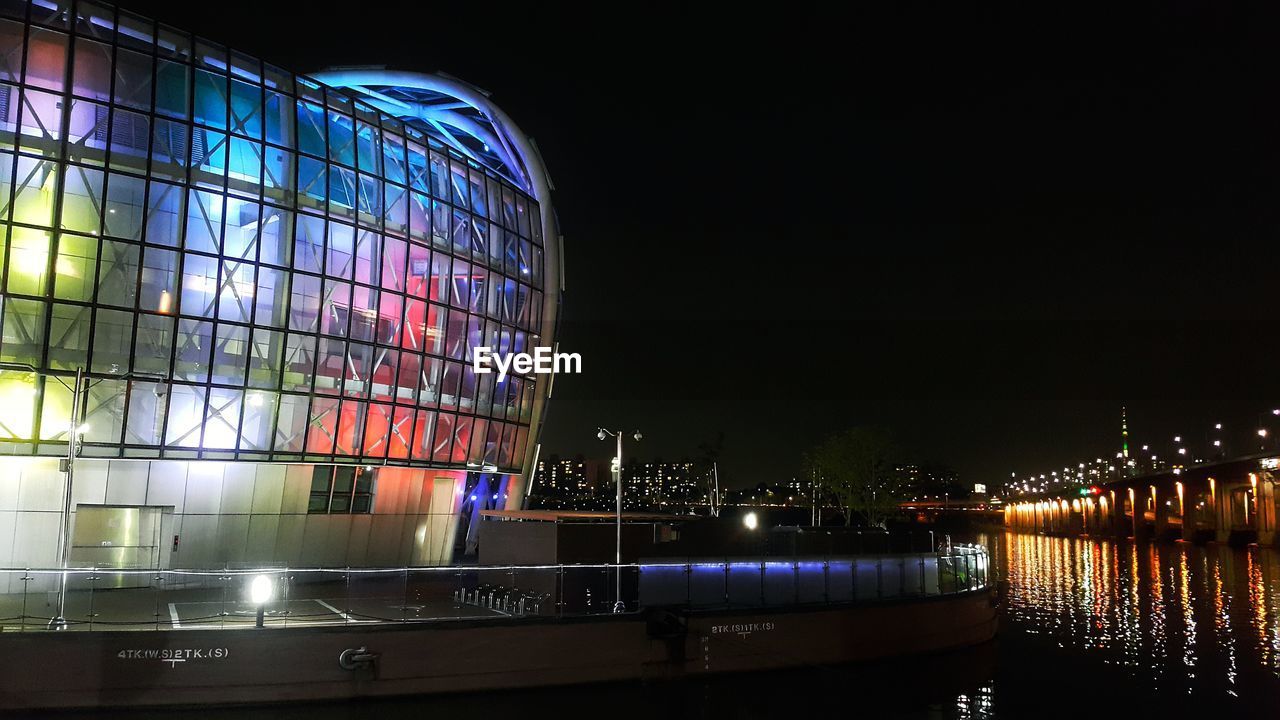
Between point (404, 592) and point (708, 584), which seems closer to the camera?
point (404, 592)

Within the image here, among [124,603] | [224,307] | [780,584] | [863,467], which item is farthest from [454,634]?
[863,467]

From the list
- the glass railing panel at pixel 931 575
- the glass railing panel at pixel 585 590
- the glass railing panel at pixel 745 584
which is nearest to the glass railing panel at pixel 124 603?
the glass railing panel at pixel 585 590

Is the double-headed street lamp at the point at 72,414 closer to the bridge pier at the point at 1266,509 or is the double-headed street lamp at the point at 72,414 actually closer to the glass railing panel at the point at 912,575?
the glass railing panel at the point at 912,575

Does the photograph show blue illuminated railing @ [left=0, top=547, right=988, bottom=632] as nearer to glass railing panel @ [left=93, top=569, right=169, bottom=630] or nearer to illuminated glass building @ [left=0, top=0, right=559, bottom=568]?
glass railing panel @ [left=93, top=569, right=169, bottom=630]

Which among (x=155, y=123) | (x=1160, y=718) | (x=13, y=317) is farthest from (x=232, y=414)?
(x=1160, y=718)

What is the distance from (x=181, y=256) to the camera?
129ft

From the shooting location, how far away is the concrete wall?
3681cm

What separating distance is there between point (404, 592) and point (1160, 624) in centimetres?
3524

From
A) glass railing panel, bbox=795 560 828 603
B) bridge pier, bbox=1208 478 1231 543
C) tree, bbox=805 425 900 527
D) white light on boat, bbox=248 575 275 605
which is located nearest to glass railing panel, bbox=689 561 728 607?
glass railing panel, bbox=795 560 828 603

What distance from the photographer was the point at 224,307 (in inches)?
1603

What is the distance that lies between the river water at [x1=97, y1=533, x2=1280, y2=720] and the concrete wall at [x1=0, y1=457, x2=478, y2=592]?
19.1 meters

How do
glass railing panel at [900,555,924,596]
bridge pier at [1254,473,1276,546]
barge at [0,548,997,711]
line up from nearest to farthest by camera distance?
barge at [0,548,997,711] < glass railing panel at [900,555,924,596] < bridge pier at [1254,473,1276,546]

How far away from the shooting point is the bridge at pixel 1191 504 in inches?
4417

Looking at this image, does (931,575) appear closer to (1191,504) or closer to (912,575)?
(912,575)
